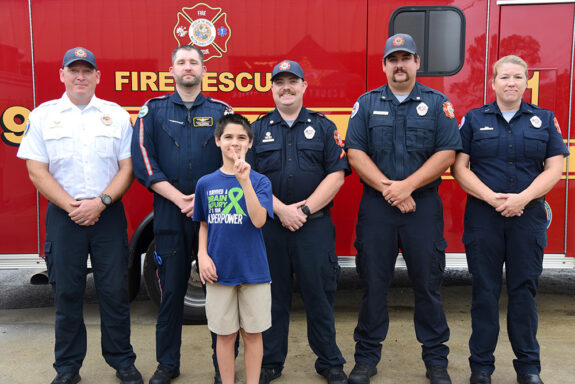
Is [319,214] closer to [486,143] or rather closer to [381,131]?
[381,131]

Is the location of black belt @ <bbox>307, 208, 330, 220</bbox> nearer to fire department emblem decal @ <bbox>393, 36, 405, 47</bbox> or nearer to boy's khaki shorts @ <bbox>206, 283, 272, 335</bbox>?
boy's khaki shorts @ <bbox>206, 283, 272, 335</bbox>

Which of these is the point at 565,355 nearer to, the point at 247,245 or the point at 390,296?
the point at 390,296

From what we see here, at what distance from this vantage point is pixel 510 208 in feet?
9.34

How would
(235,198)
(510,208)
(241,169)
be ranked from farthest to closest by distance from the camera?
1. (510,208)
2. (235,198)
3. (241,169)

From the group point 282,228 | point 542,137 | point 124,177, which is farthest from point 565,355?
point 124,177

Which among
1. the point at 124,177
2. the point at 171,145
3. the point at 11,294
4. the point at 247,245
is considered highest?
the point at 171,145

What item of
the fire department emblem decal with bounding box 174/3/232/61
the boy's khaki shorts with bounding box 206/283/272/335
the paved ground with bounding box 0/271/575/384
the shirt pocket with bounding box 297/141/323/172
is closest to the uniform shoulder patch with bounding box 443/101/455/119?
the shirt pocket with bounding box 297/141/323/172

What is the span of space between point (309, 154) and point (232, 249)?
799 millimetres

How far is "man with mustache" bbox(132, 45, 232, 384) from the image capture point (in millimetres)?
3004

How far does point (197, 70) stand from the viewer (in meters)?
3.01

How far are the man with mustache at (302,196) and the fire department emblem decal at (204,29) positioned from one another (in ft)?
3.73

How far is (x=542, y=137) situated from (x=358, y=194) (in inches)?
61.0

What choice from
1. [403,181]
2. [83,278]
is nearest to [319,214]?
[403,181]

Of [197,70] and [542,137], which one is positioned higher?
[197,70]
